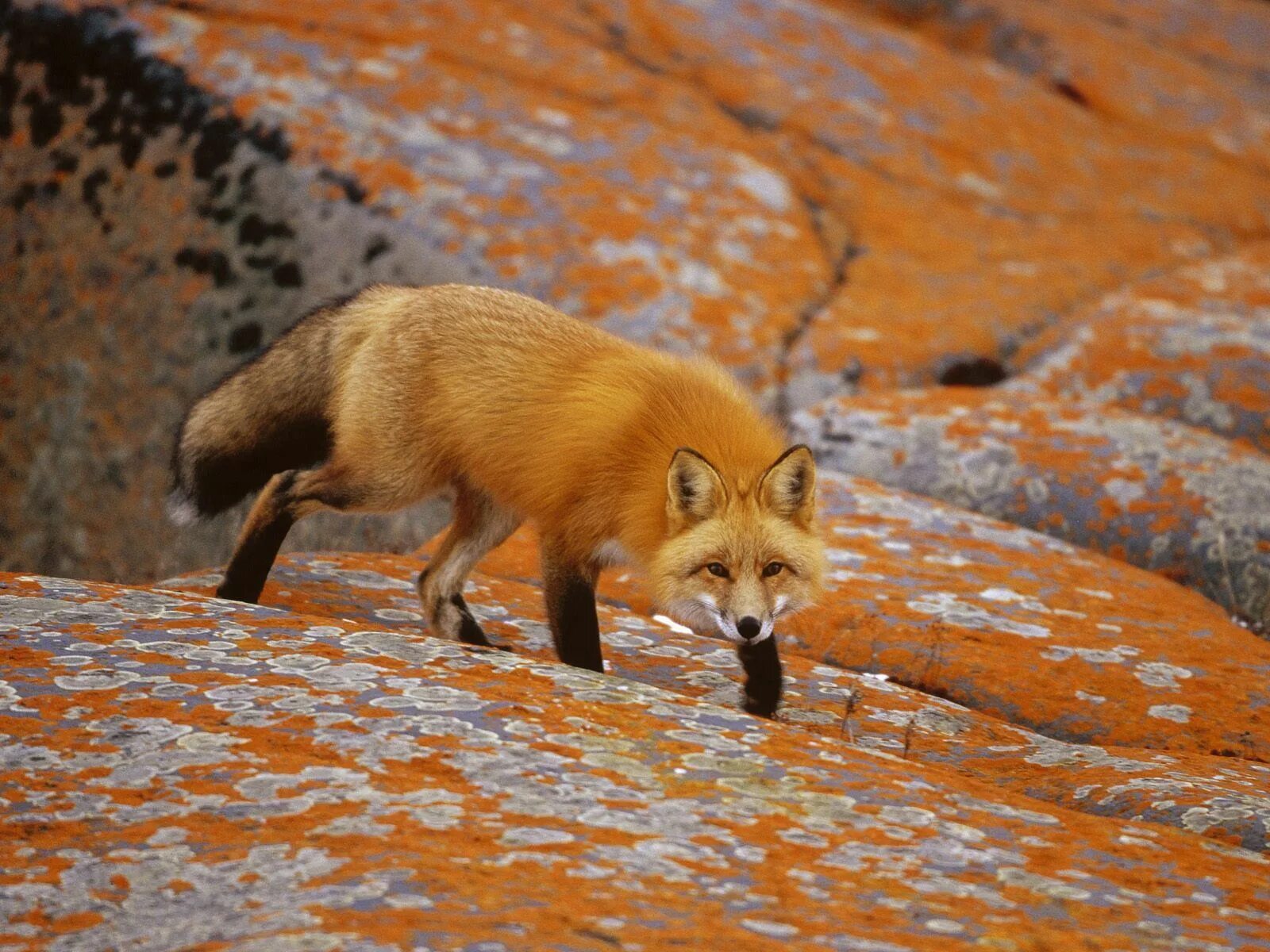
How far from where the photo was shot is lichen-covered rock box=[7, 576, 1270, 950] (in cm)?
223

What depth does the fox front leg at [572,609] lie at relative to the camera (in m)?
4.21

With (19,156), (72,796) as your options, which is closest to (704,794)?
(72,796)

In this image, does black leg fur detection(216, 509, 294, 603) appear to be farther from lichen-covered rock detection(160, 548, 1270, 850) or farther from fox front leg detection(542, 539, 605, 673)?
fox front leg detection(542, 539, 605, 673)

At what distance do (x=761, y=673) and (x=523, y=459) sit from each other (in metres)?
1.17

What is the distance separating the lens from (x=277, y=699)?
308 centimetres

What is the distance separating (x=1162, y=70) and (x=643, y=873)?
1153 cm

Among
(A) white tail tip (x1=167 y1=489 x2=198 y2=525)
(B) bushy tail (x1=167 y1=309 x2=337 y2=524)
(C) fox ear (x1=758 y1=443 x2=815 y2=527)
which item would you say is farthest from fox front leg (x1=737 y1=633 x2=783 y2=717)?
(A) white tail tip (x1=167 y1=489 x2=198 y2=525)

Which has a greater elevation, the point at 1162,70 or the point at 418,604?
the point at 1162,70

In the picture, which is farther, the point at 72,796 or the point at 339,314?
the point at 339,314

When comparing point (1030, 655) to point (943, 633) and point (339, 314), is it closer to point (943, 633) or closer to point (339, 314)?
point (943, 633)

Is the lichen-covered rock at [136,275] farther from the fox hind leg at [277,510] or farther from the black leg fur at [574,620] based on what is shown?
the black leg fur at [574,620]

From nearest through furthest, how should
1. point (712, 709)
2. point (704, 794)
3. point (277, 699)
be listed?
point (704, 794), point (277, 699), point (712, 709)

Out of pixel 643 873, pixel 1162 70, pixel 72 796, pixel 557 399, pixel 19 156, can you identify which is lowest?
pixel 72 796

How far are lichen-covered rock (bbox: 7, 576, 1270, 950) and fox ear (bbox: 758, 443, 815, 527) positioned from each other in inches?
40.0
